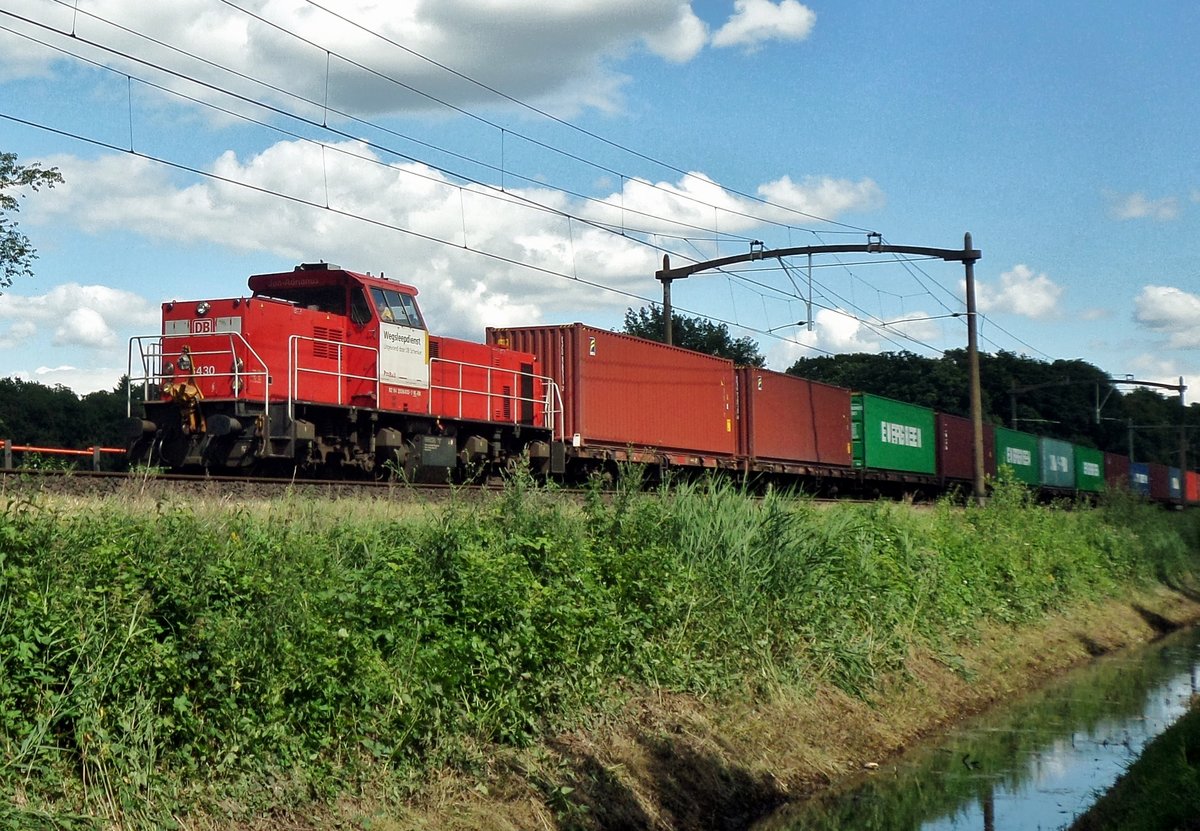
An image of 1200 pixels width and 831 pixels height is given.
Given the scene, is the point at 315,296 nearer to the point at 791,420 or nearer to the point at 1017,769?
the point at 1017,769

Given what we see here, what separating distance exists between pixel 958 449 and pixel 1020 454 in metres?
5.02

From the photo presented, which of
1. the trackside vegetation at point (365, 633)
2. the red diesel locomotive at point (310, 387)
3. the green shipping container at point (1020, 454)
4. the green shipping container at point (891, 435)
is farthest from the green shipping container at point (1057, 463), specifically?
the trackside vegetation at point (365, 633)

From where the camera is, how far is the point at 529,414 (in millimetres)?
23219

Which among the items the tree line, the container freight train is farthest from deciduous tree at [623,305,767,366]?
the container freight train

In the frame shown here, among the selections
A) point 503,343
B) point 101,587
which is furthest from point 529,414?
point 101,587

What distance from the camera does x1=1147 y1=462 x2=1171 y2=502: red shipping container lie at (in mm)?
66812

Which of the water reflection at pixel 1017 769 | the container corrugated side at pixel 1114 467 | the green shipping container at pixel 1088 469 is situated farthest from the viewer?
the container corrugated side at pixel 1114 467

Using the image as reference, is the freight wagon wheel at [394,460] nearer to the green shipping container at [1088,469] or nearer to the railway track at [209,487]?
the railway track at [209,487]

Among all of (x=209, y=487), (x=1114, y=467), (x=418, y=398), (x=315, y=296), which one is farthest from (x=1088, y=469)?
(x=209, y=487)

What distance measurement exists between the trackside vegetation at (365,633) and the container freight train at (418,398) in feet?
6.28

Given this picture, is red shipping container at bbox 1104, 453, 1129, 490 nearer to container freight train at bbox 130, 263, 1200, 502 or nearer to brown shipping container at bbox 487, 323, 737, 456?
container freight train at bbox 130, 263, 1200, 502

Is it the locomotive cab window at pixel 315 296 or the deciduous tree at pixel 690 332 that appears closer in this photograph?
the locomotive cab window at pixel 315 296

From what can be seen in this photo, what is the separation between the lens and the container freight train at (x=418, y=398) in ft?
59.1

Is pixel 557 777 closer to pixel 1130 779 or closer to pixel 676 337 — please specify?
pixel 1130 779
